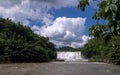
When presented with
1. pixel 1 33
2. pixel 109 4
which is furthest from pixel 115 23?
pixel 1 33

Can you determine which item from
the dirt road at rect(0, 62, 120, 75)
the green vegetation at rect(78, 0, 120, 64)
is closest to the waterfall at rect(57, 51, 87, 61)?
the dirt road at rect(0, 62, 120, 75)

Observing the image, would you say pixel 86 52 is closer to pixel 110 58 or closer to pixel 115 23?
pixel 110 58

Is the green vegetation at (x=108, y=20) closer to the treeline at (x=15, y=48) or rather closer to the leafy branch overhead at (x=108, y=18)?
the leafy branch overhead at (x=108, y=18)

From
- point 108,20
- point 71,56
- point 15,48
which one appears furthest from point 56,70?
point 71,56

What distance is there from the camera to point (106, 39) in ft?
15.4

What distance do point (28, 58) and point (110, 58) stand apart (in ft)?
79.9

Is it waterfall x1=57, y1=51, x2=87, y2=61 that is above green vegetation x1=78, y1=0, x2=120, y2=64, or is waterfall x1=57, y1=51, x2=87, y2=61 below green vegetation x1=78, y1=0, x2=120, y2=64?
above

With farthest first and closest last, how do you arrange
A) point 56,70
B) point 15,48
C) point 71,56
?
point 71,56 → point 15,48 → point 56,70

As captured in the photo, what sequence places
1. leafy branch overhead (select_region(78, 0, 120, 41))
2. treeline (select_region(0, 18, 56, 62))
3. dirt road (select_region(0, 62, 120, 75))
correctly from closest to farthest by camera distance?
leafy branch overhead (select_region(78, 0, 120, 41)) → dirt road (select_region(0, 62, 120, 75)) → treeline (select_region(0, 18, 56, 62))

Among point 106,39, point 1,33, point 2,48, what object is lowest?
point 106,39

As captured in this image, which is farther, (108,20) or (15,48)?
(15,48)

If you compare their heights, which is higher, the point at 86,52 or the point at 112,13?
the point at 86,52

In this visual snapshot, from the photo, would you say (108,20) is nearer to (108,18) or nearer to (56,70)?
(108,18)

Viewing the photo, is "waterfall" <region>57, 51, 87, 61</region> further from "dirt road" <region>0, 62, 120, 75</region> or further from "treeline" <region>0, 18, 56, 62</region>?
"dirt road" <region>0, 62, 120, 75</region>
